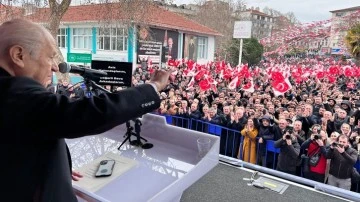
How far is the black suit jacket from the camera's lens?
989 mm

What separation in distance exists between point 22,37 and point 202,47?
30313 mm

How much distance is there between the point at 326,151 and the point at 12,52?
188 inches

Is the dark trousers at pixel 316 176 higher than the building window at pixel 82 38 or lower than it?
lower

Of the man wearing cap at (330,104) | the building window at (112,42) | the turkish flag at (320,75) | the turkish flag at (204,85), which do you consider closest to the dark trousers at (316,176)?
the man wearing cap at (330,104)

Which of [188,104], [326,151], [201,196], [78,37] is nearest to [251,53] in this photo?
[78,37]

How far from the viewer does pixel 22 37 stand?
1.10 metres

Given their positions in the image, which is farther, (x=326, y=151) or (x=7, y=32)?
(x=326, y=151)

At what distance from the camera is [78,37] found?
2634cm

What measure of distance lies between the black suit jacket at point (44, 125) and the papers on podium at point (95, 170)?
2.12 feet

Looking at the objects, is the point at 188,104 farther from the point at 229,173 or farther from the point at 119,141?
the point at 119,141

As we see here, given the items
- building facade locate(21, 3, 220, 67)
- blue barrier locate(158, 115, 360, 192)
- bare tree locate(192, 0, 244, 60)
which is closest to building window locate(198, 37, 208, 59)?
building facade locate(21, 3, 220, 67)

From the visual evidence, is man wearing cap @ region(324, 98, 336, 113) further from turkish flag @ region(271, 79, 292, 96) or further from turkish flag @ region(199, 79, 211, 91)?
turkish flag @ region(199, 79, 211, 91)

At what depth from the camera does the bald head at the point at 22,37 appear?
3.59 feet

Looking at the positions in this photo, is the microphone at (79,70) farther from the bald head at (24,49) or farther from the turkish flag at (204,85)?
the turkish flag at (204,85)
